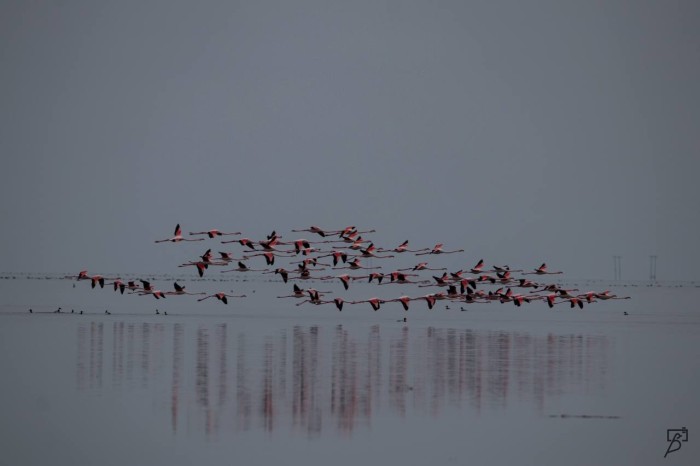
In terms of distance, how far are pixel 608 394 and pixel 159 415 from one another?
42.9 ft

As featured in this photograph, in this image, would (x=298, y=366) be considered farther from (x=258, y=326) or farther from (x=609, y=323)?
(x=609, y=323)

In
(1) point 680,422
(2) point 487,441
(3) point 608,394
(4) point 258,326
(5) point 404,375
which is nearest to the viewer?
(2) point 487,441

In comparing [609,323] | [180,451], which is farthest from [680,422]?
[609,323]

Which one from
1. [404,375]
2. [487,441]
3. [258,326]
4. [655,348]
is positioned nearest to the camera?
[487,441]

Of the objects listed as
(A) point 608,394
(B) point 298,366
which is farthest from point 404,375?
(A) point 608,394

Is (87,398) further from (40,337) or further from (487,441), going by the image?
(40,337)

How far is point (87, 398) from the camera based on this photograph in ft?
109

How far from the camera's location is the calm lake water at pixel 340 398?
27.6 metres

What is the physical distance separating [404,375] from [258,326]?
83.2ft

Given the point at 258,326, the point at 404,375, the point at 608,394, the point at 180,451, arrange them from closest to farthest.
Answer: the point at 180,451 < the point at 608,394 < the point at 404,375 < the point at 258,326

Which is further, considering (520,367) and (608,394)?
(520,367)

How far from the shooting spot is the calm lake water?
27.6 meters

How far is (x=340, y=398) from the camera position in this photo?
33469 millimetres

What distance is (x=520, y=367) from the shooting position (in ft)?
135
